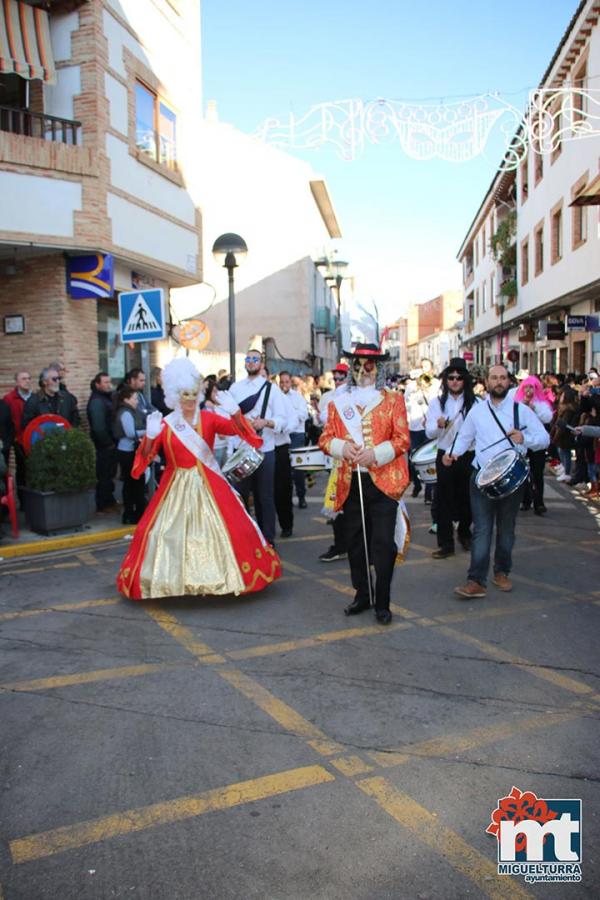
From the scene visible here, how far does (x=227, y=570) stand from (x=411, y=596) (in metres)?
1.54

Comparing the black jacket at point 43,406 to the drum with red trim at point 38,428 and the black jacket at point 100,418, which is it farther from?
the drum with red trim at point 38,428

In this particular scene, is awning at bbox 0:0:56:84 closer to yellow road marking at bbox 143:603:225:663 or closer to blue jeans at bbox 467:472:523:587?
yellow road marking at bbox 143:603:225:663

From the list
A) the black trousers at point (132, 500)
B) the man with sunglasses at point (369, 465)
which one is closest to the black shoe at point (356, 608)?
the man with sunglasses at point (369, 465)

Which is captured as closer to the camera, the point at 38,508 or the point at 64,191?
the point at 38,508

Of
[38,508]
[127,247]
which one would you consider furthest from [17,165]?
[38,508]

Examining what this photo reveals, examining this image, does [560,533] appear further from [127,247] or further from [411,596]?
[127,247]

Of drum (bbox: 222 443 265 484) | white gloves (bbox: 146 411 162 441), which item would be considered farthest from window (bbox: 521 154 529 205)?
white gloves (bbox: 146 411 162 441)

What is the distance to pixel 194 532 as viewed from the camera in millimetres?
5828

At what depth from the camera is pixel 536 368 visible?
30.6 m

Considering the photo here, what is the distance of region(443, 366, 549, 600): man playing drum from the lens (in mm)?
6138

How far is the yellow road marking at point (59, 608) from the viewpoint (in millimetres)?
5758

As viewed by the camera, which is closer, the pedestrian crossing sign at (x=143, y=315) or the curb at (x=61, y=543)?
the curb at (x=61, y=543)

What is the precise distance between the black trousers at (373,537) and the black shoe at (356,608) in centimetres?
2

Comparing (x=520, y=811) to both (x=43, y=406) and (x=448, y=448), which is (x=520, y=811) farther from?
(x=43, y=406)
